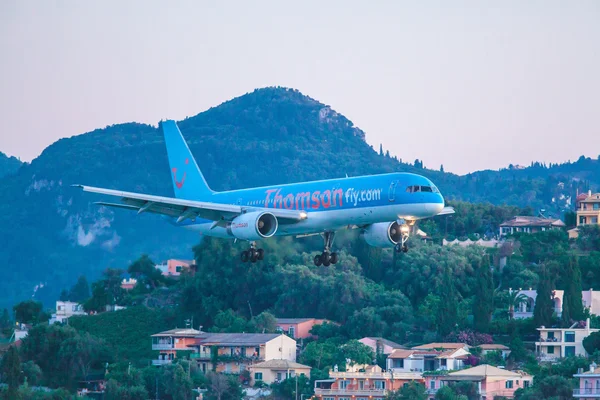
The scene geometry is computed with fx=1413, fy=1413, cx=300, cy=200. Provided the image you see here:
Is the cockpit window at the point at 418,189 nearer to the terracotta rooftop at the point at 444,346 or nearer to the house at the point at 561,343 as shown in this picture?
the terracotta rooftop at the point at 444,346

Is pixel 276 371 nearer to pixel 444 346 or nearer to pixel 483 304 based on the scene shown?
pixel 444 346

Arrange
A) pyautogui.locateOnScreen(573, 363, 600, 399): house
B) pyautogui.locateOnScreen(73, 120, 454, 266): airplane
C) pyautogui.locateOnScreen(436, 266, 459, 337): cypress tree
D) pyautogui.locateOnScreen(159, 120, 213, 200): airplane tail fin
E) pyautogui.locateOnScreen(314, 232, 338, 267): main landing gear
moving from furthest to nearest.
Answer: pyautogui.locateOnScreen(436, 266, 459, 337): cypress tree
pyautogui.locateOnScreen(573, 363, 600, 399): house
pyautogui.locateOnScreen(159, 120, 213, 200): airplane tail fin
pyautogui.locateOnScreen(314, 232, 338, 267): main landing gear
pyautogui.locateOnScreen(73, 120, 454, 266): airplane

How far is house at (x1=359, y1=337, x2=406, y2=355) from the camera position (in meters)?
160

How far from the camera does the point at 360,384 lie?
142m

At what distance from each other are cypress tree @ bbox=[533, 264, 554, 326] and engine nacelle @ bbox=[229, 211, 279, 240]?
8995 centimetres

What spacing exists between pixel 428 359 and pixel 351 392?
1392 cm

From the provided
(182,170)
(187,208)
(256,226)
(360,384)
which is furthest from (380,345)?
(256,226)

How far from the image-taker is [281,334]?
166750 mm

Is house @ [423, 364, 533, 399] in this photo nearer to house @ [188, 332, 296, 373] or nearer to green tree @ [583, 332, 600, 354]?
green tree @ [583, 332, 600, 354]

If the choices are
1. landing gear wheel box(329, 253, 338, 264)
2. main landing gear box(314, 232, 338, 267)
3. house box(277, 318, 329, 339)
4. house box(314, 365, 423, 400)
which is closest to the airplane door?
main landing gear box(314, 232, 338, 267)

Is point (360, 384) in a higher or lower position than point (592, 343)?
lower

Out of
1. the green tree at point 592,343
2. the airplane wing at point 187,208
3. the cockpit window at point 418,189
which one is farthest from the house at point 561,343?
the cockpit window at point 418,189

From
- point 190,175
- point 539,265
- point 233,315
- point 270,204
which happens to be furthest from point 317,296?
point 270,204

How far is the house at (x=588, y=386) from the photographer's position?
Answer: 5059 inches
